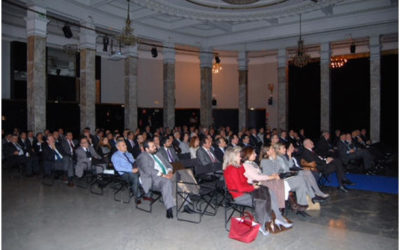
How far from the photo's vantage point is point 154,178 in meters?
6.01

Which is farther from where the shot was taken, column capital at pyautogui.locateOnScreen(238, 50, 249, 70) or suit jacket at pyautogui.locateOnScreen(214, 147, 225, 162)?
column capital at pyautogui.locateOnScreen(238, 50, 249, 70)

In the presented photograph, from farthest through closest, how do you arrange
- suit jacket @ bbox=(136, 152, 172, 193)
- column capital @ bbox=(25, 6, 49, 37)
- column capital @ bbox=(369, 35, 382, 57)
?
column capital @ bbox=(369, 35, 382, 57) < column capital @ bbox=(25, 6, 49, 37) < suit jacket @ bbox=(136, 152, 172, 193)

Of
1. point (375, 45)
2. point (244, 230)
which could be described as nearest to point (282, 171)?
point (244, 230)

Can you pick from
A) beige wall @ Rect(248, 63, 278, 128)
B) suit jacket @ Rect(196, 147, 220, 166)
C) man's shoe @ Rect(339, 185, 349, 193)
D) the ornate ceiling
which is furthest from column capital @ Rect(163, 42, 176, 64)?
man's shoe @ Rect(339, 185, 349, 193)

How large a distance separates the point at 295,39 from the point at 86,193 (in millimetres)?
13103

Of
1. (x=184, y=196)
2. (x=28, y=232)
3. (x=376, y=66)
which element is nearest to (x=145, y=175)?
(x=184, y=196)

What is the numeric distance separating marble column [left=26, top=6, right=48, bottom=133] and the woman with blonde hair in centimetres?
814

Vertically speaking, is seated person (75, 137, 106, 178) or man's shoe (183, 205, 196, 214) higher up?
seated person (75, 137, 106, 178)

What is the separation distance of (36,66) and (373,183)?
10.3 m

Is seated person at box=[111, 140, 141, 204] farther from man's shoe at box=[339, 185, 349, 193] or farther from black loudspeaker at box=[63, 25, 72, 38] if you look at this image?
black loudspeaker at box=[63, 25, 72, 38]

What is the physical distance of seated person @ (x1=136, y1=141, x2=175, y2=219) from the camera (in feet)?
18.9

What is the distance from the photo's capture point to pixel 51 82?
16.7 m

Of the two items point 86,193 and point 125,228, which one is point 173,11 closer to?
point 86,193

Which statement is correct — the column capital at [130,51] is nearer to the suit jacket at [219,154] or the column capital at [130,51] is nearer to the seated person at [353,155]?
the suit jacket at [219,154]
